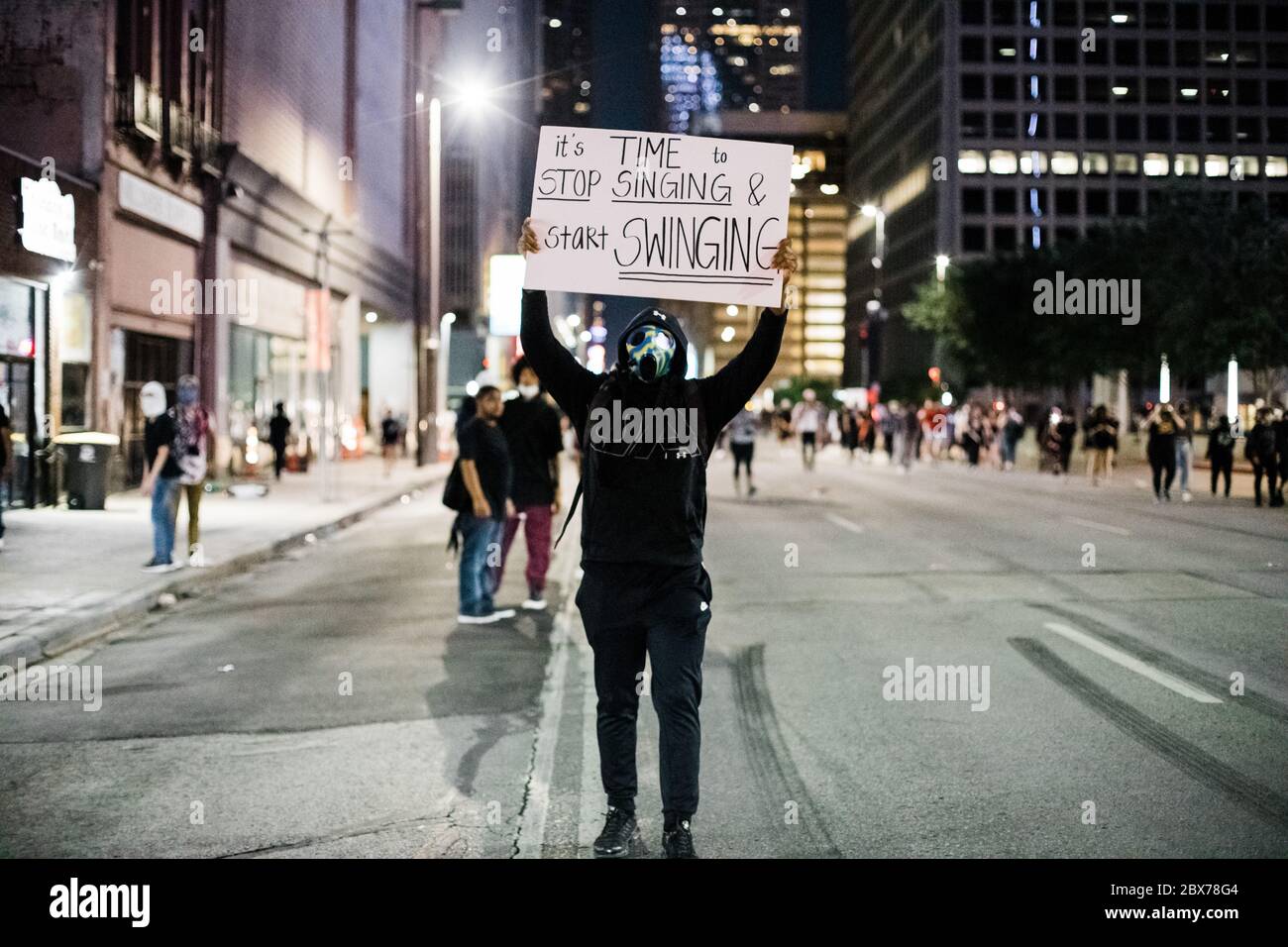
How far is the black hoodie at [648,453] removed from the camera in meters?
4.95

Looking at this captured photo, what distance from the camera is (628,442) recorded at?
4.98 m

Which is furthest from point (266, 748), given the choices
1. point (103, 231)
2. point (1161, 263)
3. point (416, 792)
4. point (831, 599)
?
point (1161, 263)

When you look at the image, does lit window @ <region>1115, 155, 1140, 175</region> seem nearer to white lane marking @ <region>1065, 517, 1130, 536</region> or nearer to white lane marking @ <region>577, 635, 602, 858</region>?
white lane marking @ <region>1065, 517, 1130, 536</region>

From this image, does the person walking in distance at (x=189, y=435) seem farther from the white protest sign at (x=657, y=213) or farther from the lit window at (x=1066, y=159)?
the lit window at (x=1066, y=159)

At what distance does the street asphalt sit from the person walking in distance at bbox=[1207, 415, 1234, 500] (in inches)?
522

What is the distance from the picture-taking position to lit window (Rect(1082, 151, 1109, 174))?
122 metres

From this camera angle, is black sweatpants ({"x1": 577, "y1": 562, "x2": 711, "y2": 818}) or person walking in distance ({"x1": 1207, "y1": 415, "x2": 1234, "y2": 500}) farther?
person walking in distance ({"x1": 1207, "y1": 415, "x2": 1234, "y2": 500})

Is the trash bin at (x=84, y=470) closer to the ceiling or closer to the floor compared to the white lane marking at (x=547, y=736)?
closer to the ceiling

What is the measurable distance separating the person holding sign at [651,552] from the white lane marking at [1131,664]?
13.2 ft

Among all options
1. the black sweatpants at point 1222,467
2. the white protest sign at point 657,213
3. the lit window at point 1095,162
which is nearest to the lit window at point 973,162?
the lit window at point 1095,162

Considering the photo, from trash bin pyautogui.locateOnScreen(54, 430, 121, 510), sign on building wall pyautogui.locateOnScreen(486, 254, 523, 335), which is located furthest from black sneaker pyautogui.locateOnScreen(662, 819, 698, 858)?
sign on building wall pyautogui.locateOnScreen(486, 254, 523, 335)

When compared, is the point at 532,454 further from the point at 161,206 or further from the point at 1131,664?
the point at 161,206

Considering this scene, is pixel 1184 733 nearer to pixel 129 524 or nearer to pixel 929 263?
pixel 129 524

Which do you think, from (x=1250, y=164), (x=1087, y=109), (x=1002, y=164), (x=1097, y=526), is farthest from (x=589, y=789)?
(x=1250, y=164)
